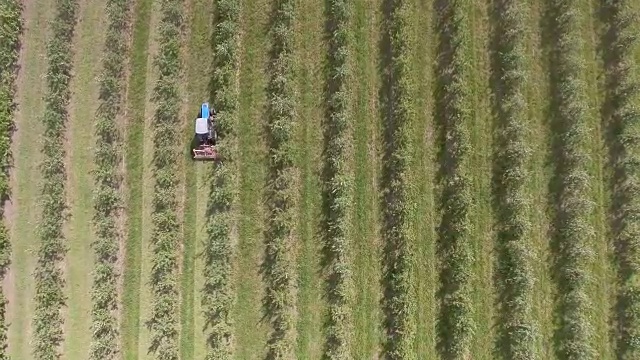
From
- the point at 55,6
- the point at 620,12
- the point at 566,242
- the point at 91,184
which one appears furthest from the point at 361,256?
the point at 55,6

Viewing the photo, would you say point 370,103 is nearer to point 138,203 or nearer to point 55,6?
point 138,203

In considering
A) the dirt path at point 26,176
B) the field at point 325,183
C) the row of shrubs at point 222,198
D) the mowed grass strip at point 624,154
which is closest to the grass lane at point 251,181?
the field at point 325,183

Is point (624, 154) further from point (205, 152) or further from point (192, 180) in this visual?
point (192, 180)

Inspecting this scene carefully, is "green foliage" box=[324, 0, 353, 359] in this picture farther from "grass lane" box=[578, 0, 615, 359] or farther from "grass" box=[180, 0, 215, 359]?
"grass lane" box=[578, 0, 615, 359]

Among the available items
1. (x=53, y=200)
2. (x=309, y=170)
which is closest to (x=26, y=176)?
(x=53, y=200)

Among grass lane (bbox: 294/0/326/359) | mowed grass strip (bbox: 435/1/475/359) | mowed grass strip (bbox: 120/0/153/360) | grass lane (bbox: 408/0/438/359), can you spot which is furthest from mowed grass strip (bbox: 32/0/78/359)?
mowed grass strip (bbox: 435/1/475/359)

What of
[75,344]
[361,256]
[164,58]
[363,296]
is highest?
[164,58]

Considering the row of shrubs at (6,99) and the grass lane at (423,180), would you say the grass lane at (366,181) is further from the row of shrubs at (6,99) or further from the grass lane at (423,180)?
the row of shrubs at (6,99)
